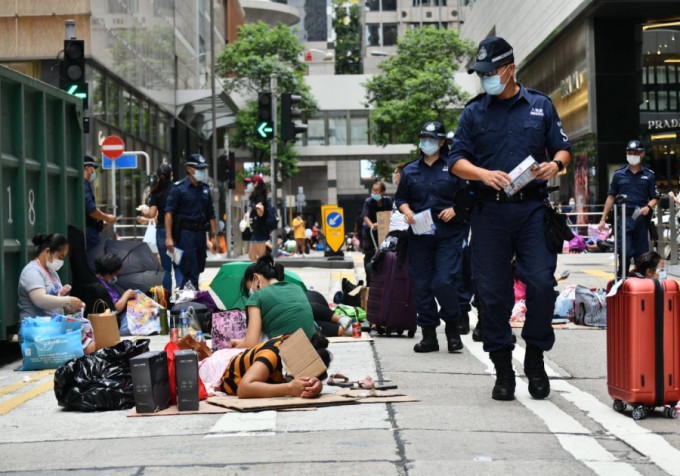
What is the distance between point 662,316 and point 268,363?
7.77ft

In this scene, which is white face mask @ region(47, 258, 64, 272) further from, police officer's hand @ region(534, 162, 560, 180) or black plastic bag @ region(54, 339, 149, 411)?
police officer's hand @ region(534, 162, 560, 180)

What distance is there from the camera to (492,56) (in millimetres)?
7496

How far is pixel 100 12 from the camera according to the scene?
3080 cm

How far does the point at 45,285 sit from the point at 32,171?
1.13 m

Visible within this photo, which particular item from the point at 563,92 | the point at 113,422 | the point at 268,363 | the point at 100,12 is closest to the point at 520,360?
the point at 268,363

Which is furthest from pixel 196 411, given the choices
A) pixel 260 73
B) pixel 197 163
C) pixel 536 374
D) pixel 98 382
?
pixel 260 73

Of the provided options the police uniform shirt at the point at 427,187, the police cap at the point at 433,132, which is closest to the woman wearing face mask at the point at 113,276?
the police uniform shirt at the point at 427,187

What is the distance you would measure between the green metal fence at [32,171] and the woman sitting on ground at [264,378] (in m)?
3.37

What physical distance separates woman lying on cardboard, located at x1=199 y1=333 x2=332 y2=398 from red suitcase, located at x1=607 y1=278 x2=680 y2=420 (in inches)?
72.9

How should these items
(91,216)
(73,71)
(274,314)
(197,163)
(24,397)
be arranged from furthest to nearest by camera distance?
(73,71), (197,163), (91,216), (24,397), (274,314)

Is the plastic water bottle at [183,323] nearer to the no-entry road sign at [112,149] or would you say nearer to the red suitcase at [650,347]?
the red suitcase at [650,347]

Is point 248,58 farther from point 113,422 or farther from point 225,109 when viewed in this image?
point 113,422

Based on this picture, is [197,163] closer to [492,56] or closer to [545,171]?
[492,56]

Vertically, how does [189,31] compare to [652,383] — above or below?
above
